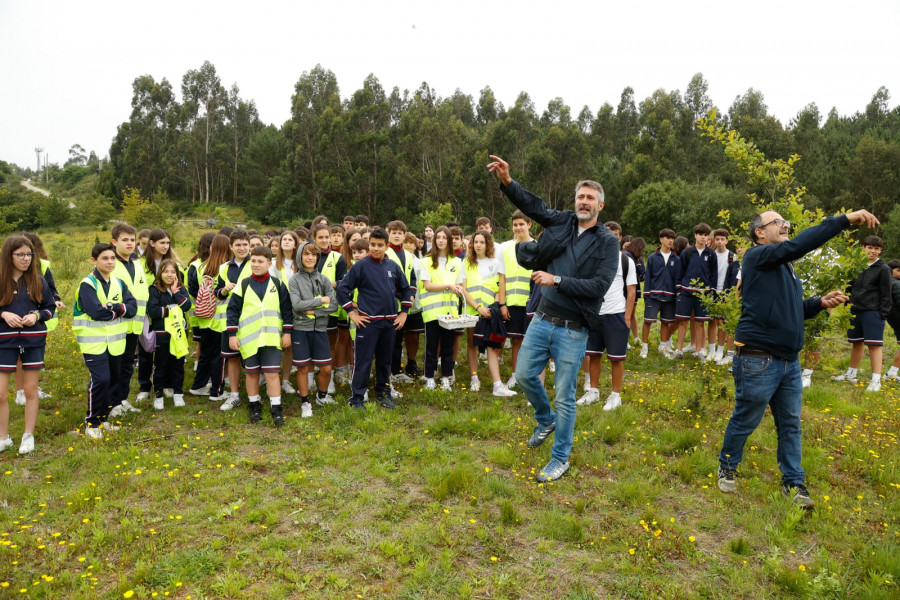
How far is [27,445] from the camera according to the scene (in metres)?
5.58

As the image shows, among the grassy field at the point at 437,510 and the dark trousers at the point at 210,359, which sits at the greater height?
the dark trousers at the point at 210,359

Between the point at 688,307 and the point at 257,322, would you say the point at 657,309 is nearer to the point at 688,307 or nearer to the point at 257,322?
the point at 688,307

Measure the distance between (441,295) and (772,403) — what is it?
4.41 meters

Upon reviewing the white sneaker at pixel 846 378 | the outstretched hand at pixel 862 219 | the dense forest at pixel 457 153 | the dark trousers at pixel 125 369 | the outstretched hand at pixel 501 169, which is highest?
the dense forest at pixel 457 153

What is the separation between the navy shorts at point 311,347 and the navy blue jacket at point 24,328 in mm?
2625

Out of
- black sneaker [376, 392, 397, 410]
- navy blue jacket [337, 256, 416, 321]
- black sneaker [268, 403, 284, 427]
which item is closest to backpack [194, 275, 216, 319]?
black sneaker [268, 403, 284, 427]

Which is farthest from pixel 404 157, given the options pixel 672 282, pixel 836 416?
pixel 836 416

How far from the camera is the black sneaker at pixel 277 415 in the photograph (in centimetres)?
634

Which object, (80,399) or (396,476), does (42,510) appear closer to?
(396,476)

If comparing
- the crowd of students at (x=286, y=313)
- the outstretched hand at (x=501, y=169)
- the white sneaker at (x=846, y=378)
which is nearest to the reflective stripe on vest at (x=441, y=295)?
the crowd of students at (x=286, y=313)

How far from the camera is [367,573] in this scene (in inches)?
144

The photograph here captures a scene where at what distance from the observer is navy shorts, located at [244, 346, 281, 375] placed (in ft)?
21.2

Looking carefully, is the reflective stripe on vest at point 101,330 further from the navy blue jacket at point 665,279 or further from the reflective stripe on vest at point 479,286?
the navy blue jacket at point 665,279

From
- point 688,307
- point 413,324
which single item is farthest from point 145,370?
point 688,307
